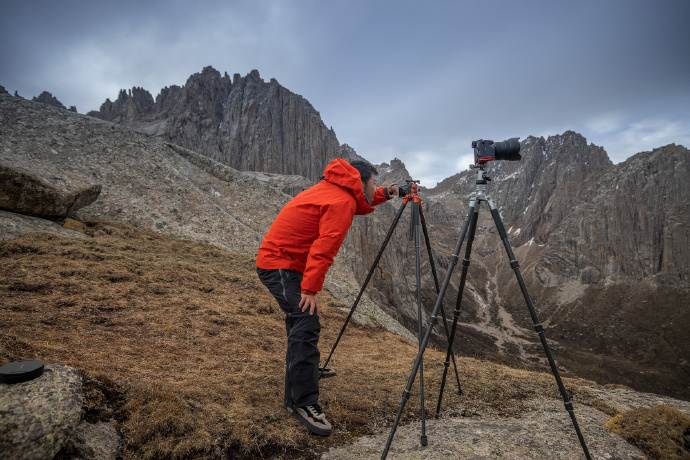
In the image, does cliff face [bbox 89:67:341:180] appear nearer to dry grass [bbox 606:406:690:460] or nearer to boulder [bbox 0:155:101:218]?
boulder [bbox 0:155:101:218]

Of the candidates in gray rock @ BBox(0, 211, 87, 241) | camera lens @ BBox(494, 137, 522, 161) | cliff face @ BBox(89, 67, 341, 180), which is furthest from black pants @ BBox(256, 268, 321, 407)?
cliff face @ BBox(89, 67, 341, 180)

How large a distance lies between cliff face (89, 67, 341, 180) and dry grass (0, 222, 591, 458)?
8010cm

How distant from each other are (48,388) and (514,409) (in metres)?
5.38

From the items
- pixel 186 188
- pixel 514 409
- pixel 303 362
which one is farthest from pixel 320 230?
pixel 186 188

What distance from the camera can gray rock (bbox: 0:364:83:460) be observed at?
6.58ft

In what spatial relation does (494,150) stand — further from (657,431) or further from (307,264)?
(657,431)

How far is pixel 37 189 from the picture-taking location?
12.1 metres

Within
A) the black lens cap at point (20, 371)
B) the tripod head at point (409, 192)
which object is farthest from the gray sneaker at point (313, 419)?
the tripod head at point (409, 192)

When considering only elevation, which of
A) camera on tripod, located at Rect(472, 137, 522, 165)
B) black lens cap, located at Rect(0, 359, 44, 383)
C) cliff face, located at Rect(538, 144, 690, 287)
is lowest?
black lens cap, located at Rect(0, 359, 44, 383)

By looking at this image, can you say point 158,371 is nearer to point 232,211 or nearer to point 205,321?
point 205,321

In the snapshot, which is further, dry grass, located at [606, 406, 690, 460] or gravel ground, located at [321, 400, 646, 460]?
dry grass, located at [606, 406, 690, 460]

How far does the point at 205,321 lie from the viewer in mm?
7855

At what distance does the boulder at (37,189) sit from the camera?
11.4 metres

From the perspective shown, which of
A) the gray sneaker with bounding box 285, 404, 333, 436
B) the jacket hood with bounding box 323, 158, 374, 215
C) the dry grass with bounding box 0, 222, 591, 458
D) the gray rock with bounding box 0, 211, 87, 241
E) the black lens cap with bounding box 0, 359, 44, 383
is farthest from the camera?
the gray rock with bounding box 0, 211, 87, 241
